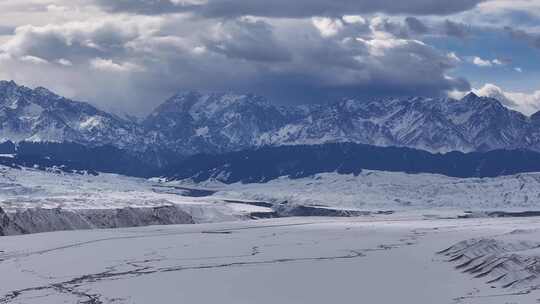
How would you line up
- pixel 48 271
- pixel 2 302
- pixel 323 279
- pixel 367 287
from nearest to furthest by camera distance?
pixel 2 302 < pixel 367 287 < pixel 323 279 < pixel 48 271

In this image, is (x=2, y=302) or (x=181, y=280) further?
(x=181, y=280)

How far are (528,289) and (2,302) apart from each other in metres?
80.5

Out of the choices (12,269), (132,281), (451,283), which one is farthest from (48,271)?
(451,283)

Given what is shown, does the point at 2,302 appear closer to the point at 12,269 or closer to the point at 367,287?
the point at 12,269

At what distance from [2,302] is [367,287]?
5817cm

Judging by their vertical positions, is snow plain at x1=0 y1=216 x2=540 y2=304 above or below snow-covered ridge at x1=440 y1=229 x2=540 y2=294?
below

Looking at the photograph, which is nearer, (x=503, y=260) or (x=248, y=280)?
(x=248, y=280)

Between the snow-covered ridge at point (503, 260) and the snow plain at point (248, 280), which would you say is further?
the snow-covered ridge at point (503, 260)

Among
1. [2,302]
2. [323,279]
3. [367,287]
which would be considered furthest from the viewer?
[323,279]

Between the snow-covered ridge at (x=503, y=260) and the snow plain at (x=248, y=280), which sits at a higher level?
the snow-covered ridge at (x=503, y=260)

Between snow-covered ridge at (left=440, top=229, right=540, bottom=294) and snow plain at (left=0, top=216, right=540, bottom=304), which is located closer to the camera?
snow plain at (left=0, top=216, right=540, bottom=304)

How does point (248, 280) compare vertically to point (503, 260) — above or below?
below

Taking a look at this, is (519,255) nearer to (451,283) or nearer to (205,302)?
(451,283)

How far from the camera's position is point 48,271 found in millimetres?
169750
